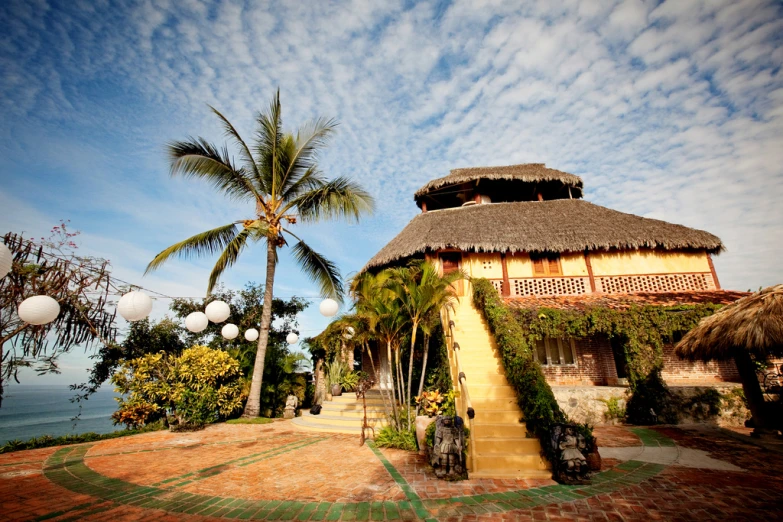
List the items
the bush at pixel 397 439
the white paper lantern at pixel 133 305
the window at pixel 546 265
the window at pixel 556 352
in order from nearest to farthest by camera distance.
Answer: the white paper lantern at pixel 133 305 → the bush at pixel 397 439 → the window at pixel 556 352 → the window at pixel 546 265

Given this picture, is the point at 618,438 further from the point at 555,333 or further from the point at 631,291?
the point at 631,291

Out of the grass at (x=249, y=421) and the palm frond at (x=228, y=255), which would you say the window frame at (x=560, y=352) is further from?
the palm frond at (x=228, y=255)

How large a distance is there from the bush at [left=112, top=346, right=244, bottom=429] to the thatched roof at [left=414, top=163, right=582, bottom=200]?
1330 cm

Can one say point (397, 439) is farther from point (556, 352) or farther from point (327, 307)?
point (556, 352)

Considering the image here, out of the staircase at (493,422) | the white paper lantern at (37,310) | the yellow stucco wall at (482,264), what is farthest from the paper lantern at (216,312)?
the yellow stucco wall at (482,264)

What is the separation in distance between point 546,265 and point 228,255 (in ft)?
42.3

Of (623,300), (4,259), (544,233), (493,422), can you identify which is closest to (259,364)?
(4,259)

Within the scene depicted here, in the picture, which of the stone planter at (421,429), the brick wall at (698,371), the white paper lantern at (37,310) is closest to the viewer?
the white paper lantern at (37,310)

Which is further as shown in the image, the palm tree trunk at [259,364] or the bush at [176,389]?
the palm tree trunk at [259,364]

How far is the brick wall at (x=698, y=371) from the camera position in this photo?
10.6m

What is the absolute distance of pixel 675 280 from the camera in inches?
492

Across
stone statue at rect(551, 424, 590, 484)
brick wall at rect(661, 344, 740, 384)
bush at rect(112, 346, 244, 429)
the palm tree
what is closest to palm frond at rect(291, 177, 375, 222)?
the palm tree

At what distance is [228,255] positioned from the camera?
1116 centimetres

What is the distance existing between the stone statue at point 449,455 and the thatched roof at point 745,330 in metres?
6.19
